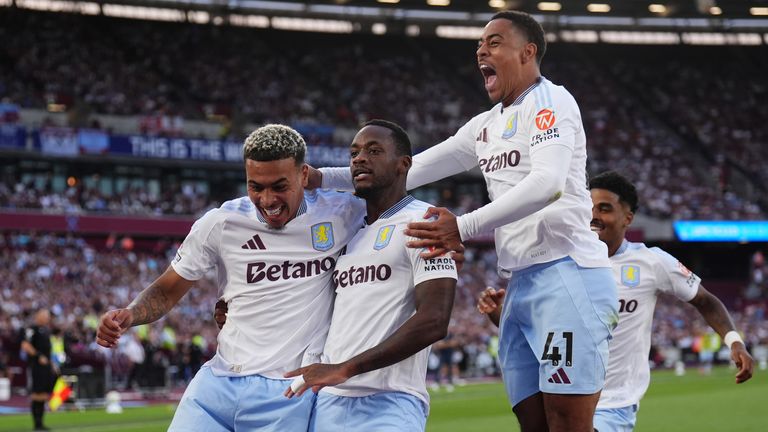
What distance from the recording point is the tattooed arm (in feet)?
17.0

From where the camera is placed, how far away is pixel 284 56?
5331 cm

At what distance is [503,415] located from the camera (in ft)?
63.8

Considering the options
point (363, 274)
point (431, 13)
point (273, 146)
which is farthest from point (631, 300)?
point (431, 13)

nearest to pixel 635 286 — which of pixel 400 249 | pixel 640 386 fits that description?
pixel 640 386

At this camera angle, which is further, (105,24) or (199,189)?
(105,24)

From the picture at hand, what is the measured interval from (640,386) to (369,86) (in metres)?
45.8

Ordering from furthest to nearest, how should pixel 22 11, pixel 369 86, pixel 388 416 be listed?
pixel 369 86 → pixel 22 11 → pixel 388 416

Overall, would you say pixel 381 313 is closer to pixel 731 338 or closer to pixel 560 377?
pixel 560 377

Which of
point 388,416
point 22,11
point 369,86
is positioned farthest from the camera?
point 369,86

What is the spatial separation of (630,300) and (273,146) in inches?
123

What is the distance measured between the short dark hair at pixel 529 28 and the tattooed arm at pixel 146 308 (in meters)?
2.13

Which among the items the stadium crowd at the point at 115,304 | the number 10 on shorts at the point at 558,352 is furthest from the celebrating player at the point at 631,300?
the stadium crowd at the point at 115,304

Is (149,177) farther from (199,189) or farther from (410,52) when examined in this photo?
(410,52)

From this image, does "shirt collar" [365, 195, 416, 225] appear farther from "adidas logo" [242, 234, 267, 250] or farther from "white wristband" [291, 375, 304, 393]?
"white wristband" [291, 375, 304, 393]
